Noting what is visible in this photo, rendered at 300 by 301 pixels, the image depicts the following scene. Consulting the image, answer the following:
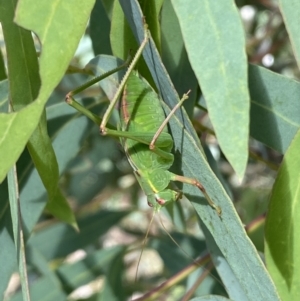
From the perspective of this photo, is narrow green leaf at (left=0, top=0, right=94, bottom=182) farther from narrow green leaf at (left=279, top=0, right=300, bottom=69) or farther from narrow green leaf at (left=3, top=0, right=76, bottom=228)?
narrow green leaf at (left=279, top=0, right=300, bottom=69)

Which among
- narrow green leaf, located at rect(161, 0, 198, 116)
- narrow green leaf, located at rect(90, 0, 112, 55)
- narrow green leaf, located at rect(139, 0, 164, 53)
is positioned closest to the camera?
narrow green leaf, located at rect(139, 0, 164, 53)

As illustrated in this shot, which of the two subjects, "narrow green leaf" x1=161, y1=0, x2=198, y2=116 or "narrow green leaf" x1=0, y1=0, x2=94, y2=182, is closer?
"narrow green leaf" x1=0, y1=0, x2=94, y2=182

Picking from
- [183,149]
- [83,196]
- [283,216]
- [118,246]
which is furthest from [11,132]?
[83,196]

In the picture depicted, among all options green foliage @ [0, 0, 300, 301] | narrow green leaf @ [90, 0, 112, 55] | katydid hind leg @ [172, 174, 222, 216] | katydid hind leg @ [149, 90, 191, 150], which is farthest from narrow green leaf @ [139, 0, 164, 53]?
narrow green leaf @ [90, 0, 112, 55]

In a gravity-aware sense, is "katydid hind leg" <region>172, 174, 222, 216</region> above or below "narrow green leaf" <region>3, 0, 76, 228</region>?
below

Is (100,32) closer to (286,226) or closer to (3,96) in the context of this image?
(3,96)

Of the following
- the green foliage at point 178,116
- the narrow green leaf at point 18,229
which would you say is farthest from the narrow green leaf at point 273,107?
the narrow green leaf at point 18,229

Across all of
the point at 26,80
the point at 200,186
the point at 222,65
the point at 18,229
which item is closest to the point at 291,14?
the point at 222,65

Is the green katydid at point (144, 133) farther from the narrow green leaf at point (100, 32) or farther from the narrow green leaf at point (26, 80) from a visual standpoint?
the narrow green leaf at point (100, 32)
